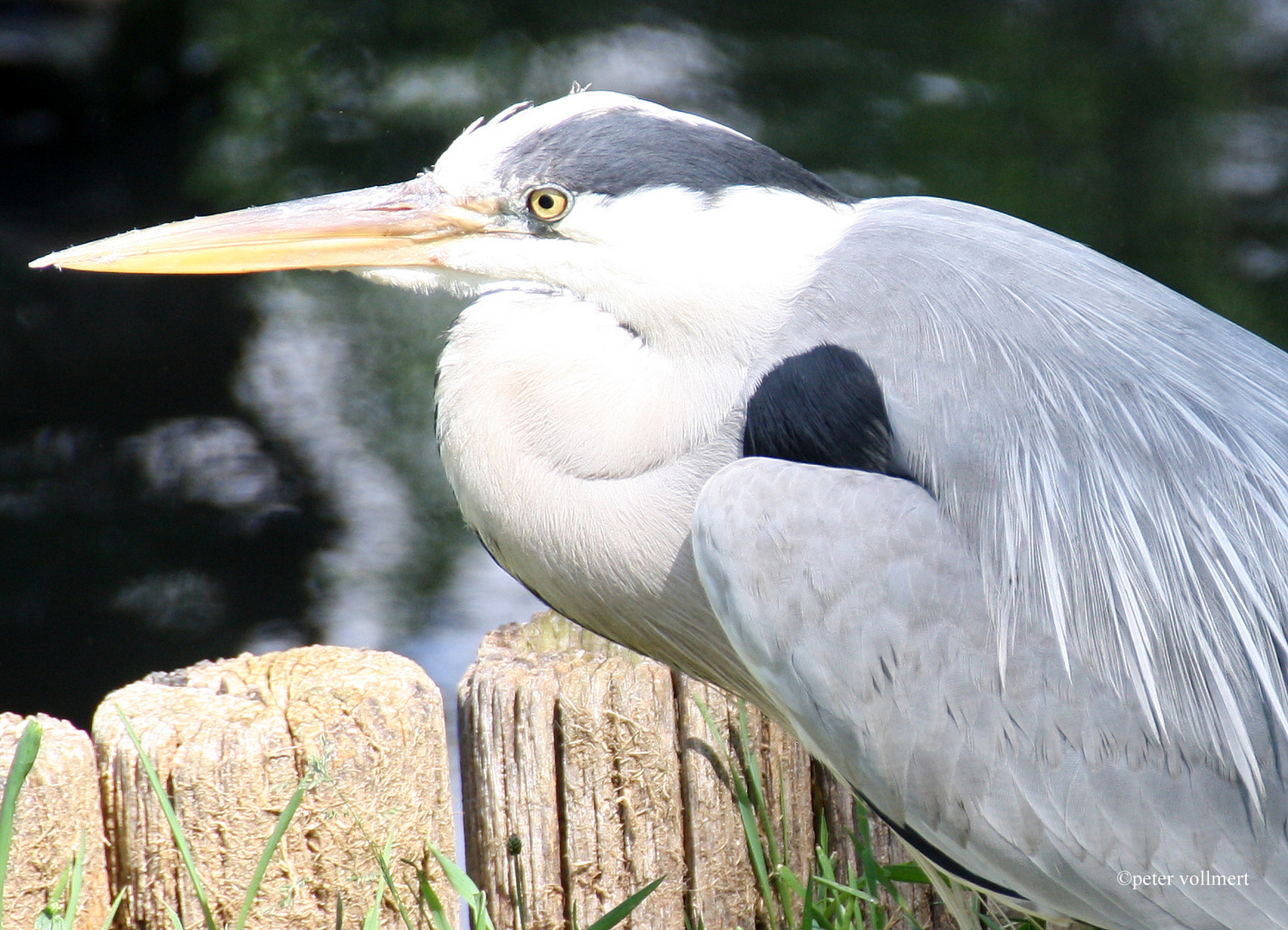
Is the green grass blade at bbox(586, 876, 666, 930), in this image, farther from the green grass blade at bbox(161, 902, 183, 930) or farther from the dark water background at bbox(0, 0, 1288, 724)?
the dark water background at bbox(0, 0, 1288, 724)

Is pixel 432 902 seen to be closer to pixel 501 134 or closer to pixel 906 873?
pixel 906 873

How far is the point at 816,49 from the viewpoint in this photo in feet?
15.3

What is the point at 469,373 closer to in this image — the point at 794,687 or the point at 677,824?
the point at 794,687

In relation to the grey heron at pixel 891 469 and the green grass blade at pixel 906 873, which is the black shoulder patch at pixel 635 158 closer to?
the grey heron at pixel 891 469

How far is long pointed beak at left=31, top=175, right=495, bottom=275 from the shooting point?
2078mm

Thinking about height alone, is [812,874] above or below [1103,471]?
below

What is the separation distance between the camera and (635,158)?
196 centimetres

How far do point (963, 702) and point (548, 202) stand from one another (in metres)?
Answer: 0.95

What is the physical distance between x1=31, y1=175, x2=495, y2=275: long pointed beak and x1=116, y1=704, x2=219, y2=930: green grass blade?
2.35 ft

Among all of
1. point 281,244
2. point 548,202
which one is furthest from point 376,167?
point 548,202

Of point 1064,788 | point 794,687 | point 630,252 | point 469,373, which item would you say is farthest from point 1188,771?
point 469,373

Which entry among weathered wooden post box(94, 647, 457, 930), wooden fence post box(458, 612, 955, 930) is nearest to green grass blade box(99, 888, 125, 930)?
weathered wooden post box(94, 647, 457, 930)

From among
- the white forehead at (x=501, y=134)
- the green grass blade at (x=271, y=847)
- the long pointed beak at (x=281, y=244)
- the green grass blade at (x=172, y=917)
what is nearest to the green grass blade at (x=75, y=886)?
the green grass blade at (x=172, y=917)

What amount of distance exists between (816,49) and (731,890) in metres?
3.21
